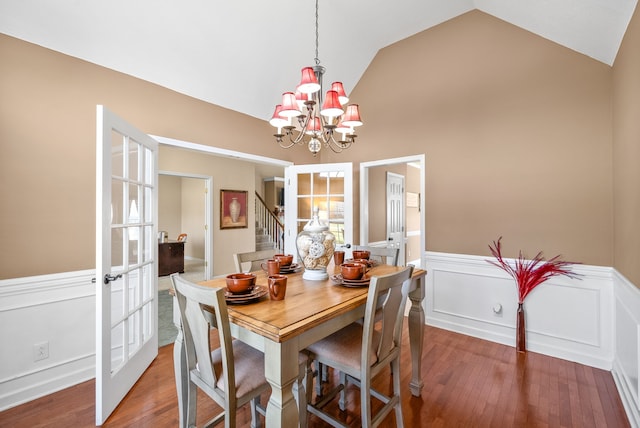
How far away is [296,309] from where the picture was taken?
1.33m

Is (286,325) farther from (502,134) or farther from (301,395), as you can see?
(502,134)

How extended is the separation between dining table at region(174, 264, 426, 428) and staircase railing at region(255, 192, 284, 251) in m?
5.93

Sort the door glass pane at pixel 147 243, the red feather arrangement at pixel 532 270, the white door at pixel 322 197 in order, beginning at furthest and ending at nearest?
the white door at pixel 322 197 < the red feather arrangement at pixel 532 270 < the door glass pane at pixel 147 243

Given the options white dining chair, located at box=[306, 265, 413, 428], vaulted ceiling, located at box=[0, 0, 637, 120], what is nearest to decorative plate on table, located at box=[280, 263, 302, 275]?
white dining chair, located at box=[306, 265, 413, 428]

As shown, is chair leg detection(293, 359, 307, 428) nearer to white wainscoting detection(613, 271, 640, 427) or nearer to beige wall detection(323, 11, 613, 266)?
white wainscoting detection(613, 271, 640, 427)

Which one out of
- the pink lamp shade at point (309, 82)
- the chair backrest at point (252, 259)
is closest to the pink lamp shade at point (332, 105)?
the pink lamp shade at point (309, 82)

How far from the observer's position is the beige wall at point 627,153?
5.92ft

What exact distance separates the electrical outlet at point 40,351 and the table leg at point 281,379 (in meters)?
1.98

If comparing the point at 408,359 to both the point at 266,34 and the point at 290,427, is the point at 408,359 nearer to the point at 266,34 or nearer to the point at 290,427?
the point at 290,427

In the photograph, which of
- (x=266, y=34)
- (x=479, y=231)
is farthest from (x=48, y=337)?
(x=479, y=231)

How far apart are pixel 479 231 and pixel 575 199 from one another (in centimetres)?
81

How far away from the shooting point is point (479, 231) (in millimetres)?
3053

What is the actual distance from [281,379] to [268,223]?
272 inches

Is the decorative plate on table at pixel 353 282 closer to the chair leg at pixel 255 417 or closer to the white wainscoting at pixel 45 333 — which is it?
the chair leg at pixel 255 417
